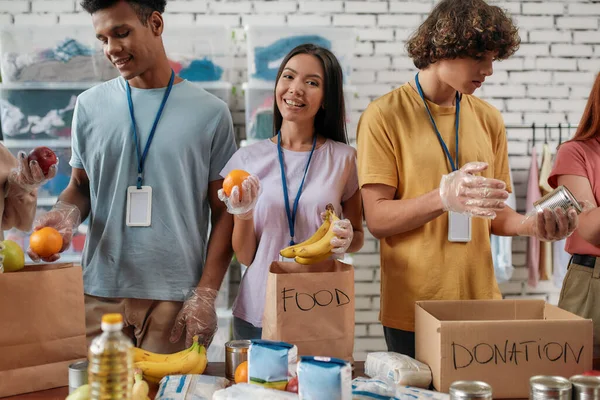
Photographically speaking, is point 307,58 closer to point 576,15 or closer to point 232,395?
point 232,395

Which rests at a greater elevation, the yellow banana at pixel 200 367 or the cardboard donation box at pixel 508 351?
the cardboard donation box at pixel 508 351

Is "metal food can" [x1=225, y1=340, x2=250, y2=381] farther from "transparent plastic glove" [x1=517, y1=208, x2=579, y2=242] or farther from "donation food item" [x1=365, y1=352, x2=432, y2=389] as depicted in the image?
"transparent plastic glove" [x1=517, y1=208, x2=579, y2=242]

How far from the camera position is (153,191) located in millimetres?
1923

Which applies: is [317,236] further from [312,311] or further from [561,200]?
[561,200]

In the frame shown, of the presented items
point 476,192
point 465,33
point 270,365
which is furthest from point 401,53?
point 270,365

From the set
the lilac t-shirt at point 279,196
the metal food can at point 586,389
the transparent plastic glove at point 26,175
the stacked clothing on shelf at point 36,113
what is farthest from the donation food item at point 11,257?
the stacked clothing on shelf at point 36,113

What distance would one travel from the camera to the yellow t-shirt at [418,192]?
178cm

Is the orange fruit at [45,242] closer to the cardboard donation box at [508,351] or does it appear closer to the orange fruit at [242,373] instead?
the orange fruit at [242,373]

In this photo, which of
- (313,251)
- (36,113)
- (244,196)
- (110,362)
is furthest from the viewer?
(36,113)

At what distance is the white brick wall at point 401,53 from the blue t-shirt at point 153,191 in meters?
1.98

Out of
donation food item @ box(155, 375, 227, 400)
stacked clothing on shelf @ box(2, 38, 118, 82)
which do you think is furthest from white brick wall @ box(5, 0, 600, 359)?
donation food item @ box(155, 375, 227, 400)

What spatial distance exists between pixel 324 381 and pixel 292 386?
0.44 feet

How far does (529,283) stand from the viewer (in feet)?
13.2

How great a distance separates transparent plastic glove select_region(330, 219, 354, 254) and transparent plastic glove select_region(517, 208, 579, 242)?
498mm
